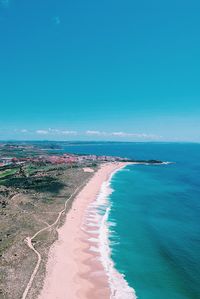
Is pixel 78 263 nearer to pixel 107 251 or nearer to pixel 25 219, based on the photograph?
pixel 107 251

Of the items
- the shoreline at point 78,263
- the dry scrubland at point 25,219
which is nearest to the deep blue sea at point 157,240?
the shoreline at point 78,263

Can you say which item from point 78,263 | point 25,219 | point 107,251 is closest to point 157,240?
point 107,251

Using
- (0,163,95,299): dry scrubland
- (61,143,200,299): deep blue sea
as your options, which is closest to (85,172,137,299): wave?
(61,143,200,299): deep blue sea

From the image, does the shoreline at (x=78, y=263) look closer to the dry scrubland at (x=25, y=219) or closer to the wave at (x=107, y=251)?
the wave at (x=107, y=251)

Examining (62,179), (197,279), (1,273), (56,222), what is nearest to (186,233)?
(197,279)

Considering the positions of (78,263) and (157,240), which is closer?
(78,263)

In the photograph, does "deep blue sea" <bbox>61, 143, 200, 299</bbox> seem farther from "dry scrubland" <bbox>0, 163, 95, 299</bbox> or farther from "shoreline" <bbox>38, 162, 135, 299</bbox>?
"dry scrubland" <bbox>0, 163, 95, 299</bbox>

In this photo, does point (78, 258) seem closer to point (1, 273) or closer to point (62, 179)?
point (1, 273)
